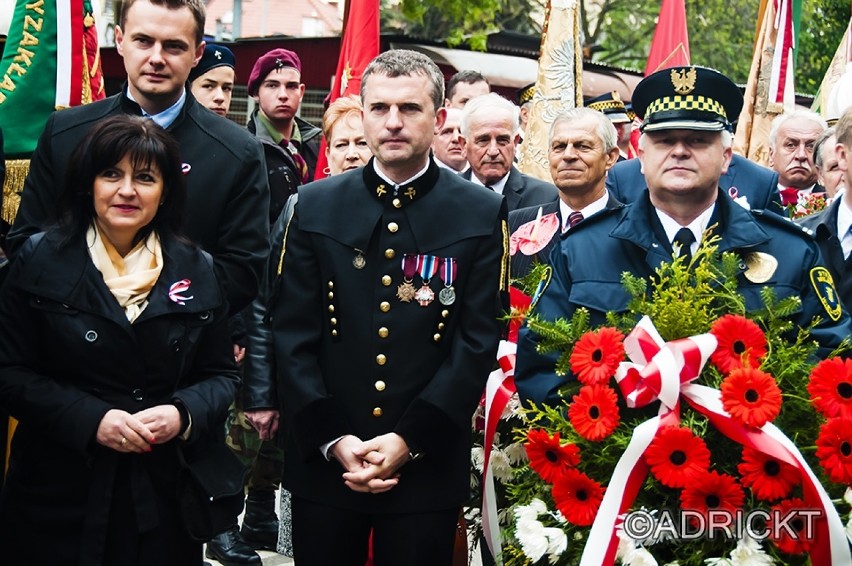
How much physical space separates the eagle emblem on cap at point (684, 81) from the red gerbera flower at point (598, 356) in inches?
39.3

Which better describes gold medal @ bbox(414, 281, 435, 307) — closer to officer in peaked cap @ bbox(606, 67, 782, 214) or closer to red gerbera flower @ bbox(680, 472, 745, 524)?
officer in peaked cap @ bbox(606, 67, 782, 214)

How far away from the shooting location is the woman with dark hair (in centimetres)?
412

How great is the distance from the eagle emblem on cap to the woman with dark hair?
1692mm

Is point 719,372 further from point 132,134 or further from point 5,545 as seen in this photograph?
point 5,545

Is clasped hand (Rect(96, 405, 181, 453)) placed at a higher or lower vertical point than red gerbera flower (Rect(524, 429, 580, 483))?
lower

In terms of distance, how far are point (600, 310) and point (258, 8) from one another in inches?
2318

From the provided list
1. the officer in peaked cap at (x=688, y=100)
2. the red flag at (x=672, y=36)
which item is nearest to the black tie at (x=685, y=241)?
the officer in peaked cap at (x=688, y=100)

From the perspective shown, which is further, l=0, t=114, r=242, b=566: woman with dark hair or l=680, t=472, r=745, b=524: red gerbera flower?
l=0, t=114, r=242, b=566: woman with dark hair

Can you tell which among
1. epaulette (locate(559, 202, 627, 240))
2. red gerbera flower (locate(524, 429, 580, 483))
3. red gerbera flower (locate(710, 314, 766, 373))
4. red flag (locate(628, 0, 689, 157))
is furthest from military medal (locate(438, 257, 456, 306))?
red flag (locate(628, 0, 689, 157))

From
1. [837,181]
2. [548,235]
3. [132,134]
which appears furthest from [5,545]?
[837,181]

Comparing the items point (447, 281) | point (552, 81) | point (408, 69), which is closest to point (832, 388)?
point (447, 281)

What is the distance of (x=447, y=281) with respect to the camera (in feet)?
14.1

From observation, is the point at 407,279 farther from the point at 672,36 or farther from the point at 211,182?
the point at 672,36

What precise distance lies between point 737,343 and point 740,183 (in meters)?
3.28
